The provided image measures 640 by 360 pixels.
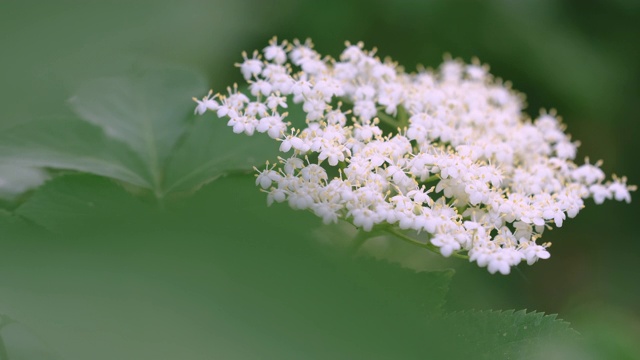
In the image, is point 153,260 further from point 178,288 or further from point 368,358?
point 368,358

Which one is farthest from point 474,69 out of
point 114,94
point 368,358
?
point 368,358

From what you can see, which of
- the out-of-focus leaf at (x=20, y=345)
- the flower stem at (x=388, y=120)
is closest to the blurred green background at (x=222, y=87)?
the out-of-focus leaf at (x=20, y=345)

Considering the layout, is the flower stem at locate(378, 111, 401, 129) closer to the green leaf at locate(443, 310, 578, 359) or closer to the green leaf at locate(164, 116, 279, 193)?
the green leaf at locate(164, 116, 279, 193)

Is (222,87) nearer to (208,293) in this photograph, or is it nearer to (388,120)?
(388,120)

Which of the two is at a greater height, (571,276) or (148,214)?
(571,276)

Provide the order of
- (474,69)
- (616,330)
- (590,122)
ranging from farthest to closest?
(590,122), (474,69), (616,330)

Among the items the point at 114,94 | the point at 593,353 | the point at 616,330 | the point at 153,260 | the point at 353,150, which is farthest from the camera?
the point at 114,94

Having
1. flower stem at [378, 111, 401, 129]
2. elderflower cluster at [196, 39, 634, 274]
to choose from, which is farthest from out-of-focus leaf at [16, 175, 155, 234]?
flower stem at [378, 111, 401, 129]
